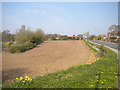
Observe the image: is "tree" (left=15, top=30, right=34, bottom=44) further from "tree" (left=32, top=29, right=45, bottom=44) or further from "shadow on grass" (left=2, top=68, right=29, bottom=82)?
"shadow on grass" (left=2, top=68, right=29, bottom=82)

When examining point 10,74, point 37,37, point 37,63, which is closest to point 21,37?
point 37,37

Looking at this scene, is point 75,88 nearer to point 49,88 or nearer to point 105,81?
point 49,88

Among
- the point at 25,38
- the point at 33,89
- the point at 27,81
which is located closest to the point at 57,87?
the point at 33,89

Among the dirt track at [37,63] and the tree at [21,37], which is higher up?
the tree at [21,37]

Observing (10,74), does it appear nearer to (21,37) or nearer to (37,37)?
(21,37)

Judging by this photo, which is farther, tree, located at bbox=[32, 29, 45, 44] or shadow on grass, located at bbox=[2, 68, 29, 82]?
tree, located at bbox=[32, 29, 45, 44]

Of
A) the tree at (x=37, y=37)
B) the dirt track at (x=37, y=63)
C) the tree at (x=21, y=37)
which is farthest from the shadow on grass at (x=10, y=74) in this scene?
the tree at (x=37, y=37)

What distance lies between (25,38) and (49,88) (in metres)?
24.9

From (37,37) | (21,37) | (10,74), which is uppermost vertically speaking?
(37,37)

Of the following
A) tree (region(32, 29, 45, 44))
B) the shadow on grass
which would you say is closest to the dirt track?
the shadow on grass

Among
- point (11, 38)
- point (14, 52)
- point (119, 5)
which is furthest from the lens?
point (11, 38)

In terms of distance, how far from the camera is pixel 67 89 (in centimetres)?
270

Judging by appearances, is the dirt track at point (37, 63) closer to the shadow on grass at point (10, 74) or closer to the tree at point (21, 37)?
the shadow on grass at point (10, 74)

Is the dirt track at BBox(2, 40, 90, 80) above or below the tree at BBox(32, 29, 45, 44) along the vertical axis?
below
